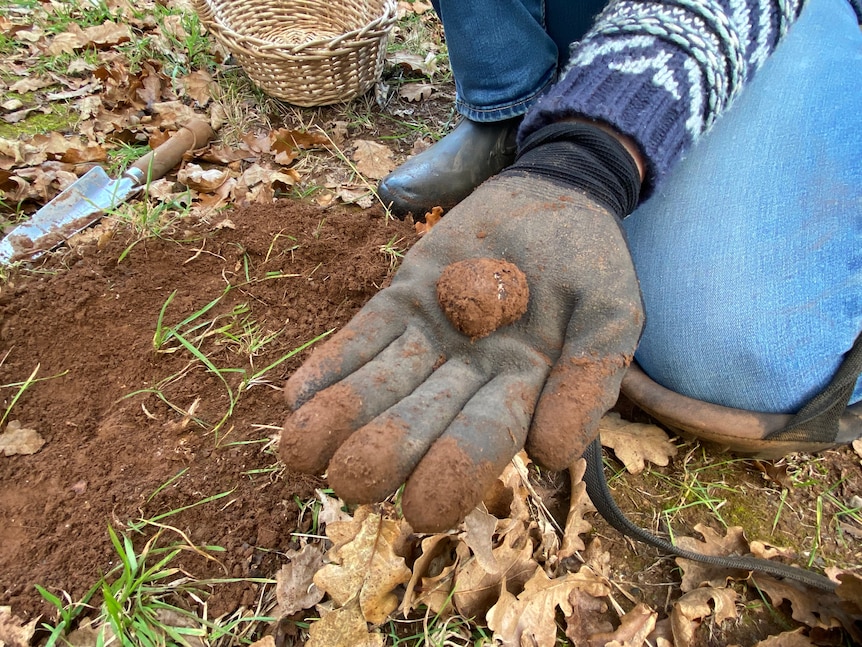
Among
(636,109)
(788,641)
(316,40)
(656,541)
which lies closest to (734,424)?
(656,541)

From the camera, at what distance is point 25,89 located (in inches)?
118

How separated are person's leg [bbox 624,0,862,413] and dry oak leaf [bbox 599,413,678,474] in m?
0.17

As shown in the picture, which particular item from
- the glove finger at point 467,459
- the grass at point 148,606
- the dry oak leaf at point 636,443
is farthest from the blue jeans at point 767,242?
the grass at point 148,606

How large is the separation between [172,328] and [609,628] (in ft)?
5.21

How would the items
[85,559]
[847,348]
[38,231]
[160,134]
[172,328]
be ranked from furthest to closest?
[160,134]
[38,231]
[172,328]
[847,348]
[85,559]

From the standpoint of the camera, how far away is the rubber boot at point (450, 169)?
7.56 feet

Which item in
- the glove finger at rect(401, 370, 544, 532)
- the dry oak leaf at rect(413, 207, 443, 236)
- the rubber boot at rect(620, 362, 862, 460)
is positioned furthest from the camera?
the dry oak leaf at rect(413, 207, 443, 236)

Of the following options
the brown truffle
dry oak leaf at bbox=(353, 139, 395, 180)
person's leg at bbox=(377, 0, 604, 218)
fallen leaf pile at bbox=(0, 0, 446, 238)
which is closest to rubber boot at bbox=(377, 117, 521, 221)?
person's leg at bbox=(377, 0, 604, 218)

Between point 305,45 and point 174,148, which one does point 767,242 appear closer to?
point 305,45

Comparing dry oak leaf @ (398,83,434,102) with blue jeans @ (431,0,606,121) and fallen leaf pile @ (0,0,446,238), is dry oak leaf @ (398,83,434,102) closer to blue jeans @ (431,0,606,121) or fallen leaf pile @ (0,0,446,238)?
fallen leaf pile @ (0,0,446,238)

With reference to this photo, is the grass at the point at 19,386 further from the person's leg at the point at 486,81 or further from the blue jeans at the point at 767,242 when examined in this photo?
the blue jeans at the point at 767,242

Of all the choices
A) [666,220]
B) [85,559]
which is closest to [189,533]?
[85,559]

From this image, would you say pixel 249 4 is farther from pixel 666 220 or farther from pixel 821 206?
pixel 821 206

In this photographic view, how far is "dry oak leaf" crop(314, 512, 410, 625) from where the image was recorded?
122 centimetres
